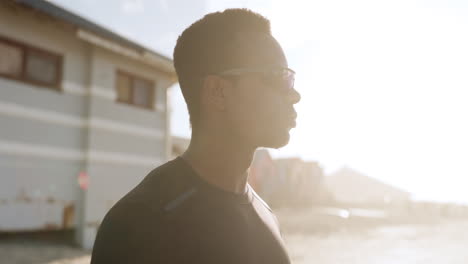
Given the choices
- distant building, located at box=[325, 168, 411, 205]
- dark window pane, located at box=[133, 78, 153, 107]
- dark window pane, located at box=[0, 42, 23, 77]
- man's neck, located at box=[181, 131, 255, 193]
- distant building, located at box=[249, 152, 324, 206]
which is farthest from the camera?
distant building, located at box=[325, 168, 411, 205]

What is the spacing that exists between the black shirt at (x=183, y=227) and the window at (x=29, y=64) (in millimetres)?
9652

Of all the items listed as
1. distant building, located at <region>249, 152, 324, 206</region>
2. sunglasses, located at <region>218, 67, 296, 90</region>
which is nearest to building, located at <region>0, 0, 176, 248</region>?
sunglasses, located at <region>218, 67, 296, 90</region>

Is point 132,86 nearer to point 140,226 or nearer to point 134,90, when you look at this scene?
point 134,90

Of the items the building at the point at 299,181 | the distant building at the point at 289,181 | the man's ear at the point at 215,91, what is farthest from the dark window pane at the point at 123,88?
the building at the point at 299,181

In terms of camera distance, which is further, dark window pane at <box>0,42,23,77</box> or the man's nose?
dark window pane at <box>0,42,23,77</box>

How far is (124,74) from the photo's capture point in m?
12.5

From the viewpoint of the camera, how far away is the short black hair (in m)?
1.76

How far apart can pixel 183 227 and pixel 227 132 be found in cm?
47

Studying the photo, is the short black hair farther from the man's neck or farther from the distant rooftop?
the distant rooftop

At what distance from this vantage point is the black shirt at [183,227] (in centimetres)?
139

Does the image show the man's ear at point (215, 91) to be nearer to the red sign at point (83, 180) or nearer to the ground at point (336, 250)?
the ground at point (336, 250)

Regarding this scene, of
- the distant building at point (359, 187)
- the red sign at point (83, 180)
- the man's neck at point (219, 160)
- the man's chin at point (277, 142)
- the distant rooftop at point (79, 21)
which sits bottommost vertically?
the distant building at point (359, 187)

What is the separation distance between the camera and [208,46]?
176cm

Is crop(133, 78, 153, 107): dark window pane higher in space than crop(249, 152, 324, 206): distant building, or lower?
higher
